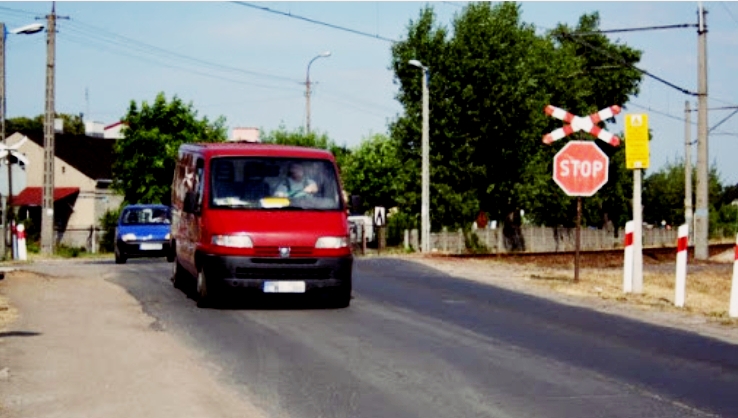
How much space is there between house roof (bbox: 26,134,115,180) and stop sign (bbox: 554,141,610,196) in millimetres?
53453

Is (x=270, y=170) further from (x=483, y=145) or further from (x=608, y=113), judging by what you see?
(x=483, y=145)

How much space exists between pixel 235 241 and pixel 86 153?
202 feet

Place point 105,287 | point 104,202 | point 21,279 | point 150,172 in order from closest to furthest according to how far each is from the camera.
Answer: point 105,287 < point 21,279 < point 150,172 < point 104,202

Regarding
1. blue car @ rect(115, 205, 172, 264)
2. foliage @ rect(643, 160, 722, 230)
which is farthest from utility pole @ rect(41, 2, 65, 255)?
foliage @ rect(643, 160, 722, 230)

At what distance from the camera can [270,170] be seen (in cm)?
1537

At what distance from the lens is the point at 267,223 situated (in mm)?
14695

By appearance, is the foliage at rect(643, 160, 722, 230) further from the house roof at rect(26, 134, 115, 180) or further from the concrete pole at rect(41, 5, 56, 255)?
the concrete pole at rect(41, 5, 56, 255)

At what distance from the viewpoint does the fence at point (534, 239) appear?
5056 centimetres

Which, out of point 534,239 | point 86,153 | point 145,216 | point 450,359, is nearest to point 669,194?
point 534,239

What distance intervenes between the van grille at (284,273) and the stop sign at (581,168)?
7549mm

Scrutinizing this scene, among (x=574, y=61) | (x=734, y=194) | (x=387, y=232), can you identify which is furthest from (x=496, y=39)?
(x=734, y=194)

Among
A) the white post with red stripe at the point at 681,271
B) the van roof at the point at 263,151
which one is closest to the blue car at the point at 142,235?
the van roof at the point at 263,151

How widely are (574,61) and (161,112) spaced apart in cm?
2455

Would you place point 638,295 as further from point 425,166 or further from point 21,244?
point 21,244
